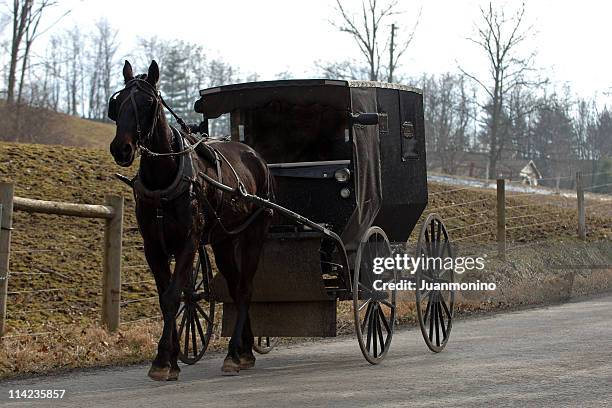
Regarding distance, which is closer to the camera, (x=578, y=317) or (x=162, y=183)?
(x=162, y=183)

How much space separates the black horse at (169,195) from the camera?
295 inches

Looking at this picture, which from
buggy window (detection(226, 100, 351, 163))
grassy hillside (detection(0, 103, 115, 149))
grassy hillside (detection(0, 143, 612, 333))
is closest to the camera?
buggy window (detection(226, 100, 351, 163))

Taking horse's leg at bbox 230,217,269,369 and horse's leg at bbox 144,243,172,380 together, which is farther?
horse's leg at bbox 230,217,269,369

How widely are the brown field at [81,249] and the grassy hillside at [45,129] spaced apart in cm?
1383

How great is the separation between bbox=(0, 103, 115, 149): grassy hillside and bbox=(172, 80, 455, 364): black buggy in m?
27.0

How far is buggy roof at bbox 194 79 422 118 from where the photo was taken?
9.64m

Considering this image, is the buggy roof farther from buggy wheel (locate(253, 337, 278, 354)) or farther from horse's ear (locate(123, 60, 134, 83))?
buggy wheel (locate(253, 337, 278, 354))

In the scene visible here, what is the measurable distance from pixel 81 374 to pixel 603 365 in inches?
174

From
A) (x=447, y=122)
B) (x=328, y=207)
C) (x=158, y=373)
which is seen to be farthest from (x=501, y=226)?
(x=447, y=122)

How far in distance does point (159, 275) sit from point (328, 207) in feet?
7.44

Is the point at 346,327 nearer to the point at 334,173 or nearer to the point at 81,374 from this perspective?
the point at 334,173

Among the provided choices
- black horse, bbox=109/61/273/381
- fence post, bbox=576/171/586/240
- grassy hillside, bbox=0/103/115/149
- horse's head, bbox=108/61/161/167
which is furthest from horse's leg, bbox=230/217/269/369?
grassy hillside, bbox=0/103/115/149

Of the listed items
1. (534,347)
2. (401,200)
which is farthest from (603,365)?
(401,200)

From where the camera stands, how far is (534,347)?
9.50 metres
